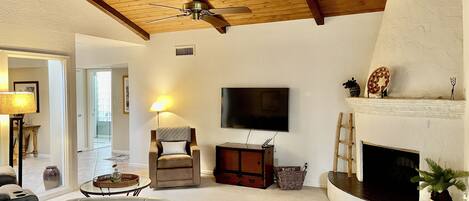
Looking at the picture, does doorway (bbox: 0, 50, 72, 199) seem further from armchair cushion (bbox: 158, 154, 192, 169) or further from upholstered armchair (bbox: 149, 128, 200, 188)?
armchair cushion (bbox: 158, 154, 192, 169)

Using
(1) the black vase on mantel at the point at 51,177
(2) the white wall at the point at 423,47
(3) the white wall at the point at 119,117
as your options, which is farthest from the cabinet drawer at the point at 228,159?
(3) the white wall at the point at 119,117

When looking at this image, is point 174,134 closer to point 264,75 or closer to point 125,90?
point 264,75

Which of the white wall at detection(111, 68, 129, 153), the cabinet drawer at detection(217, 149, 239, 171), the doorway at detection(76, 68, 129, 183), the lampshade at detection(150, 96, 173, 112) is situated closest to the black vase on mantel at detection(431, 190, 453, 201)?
the cabinet drawer at detection(217, 149, 239, 171)

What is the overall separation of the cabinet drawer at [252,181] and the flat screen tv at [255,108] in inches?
31.9

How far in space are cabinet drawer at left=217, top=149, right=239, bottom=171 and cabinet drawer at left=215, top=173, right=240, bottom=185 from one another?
0.34ft

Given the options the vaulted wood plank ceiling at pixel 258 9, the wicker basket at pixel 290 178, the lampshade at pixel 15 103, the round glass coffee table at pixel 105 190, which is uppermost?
the vaulted wood plank ceiling at pixel 258 9

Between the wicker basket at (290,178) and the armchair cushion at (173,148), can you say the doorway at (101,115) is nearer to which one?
the armchair cushion at (173,148)

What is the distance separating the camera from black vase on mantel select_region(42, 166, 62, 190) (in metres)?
5.45

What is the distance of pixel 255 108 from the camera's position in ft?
19.8

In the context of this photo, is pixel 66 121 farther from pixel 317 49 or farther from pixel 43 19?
pixel 317 49

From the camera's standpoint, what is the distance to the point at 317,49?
224 inches

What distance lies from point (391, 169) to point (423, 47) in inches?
63.2

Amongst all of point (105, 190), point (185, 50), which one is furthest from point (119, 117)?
point (105, 190)

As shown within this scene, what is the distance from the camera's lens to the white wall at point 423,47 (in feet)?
12.0
